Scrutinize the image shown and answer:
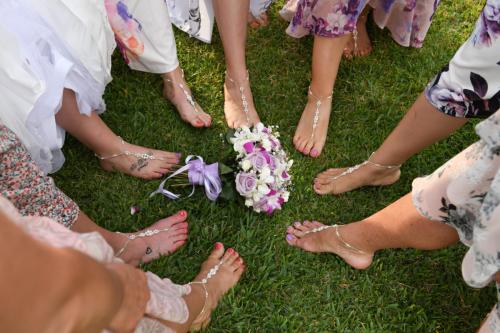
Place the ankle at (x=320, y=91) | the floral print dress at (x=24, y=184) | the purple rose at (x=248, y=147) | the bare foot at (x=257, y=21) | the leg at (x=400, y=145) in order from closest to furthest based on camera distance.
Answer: the floral print dress at (x=24, y=184) → the leg at (x=400, y=145) → the purple rose at (x=248, y=147) → the ankle at (x=320, y=91) → the bare foot at (x=257, y=21)

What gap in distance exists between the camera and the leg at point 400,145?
1.60 metres

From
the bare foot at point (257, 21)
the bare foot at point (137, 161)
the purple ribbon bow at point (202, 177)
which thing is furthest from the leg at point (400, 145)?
the bare foot at point (257, 21)

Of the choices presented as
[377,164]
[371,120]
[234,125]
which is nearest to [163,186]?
[234,125]

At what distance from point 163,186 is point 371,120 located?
1.10 meters

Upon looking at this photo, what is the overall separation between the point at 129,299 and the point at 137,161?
1.18 m

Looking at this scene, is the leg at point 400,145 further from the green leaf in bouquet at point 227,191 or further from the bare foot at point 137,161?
the bare foot at point 137,161

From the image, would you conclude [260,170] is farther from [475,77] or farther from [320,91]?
[475,77]

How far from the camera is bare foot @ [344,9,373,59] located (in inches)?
101

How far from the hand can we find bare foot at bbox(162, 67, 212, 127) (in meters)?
1.28

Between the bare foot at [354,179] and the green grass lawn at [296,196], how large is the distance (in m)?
0.04

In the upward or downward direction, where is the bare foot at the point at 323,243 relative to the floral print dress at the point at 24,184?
downward

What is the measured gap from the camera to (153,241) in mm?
1956

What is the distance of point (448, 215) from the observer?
4.15 ft

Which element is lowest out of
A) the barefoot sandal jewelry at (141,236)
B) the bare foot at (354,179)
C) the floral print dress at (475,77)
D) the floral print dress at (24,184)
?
the barefoot sandal jewelry at (141,236)
